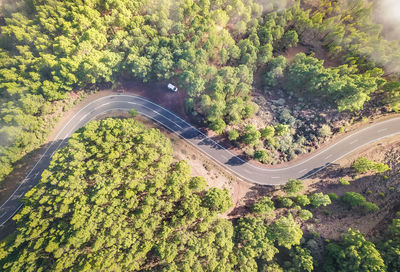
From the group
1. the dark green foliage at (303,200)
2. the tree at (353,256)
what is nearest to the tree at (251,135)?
the dark green foliage at (303,200)

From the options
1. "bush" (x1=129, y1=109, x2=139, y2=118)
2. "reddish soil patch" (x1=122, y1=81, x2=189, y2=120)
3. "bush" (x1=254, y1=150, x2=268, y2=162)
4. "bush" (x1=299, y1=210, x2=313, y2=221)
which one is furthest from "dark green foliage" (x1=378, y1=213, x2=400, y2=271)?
"bush" (x1=129, y1=109, x2=139, y2=118)

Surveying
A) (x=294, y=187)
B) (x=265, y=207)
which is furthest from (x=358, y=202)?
(x=265, y=207)

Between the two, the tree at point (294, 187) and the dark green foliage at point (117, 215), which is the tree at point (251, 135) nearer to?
the tree at point (294, 187)

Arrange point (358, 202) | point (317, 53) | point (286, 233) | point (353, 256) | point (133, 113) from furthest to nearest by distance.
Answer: point (317, 53) → point (133, 113) → point (358, 202) → point (286, 233) → point (353, 256)

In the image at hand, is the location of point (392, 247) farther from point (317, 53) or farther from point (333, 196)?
point (317, 53)

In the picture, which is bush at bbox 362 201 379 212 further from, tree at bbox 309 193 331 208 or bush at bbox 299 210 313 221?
A: bush at bbox 299 210 313 221

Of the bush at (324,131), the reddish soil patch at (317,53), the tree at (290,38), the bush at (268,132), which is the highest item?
the reddish soil patch at (317,53)

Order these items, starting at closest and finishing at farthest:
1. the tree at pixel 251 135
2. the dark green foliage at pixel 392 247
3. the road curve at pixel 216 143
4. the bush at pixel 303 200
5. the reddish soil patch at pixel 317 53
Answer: the dark green foliage at pixel 392 247 < the bush at pixel 303 200 < the tree at pixel 251 135 < the road curve at pixel 216 143 < the reddish soil patch at pixel 317 53
